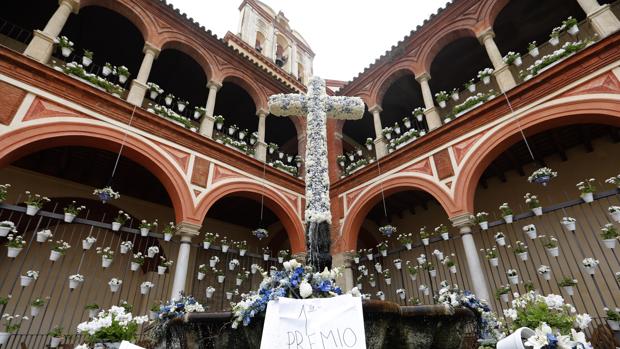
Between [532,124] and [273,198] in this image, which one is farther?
[273,198]

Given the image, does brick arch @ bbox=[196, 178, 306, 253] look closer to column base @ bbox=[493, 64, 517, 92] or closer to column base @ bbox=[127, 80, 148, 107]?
column base @ bbox=[127, 80, 148, 107]

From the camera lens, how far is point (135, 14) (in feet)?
26.6

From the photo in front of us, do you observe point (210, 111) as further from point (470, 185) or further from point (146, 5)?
point (470, 185)

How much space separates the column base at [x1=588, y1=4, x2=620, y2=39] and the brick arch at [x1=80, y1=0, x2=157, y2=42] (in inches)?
387

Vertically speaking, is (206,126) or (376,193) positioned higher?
(206,126)

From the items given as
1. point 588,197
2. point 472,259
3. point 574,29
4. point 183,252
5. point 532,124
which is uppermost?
point 574,29

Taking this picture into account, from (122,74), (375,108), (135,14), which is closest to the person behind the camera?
(122,74)

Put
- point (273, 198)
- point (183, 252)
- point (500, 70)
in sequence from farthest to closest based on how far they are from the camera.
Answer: point (273, 198), point (500, 70), point (183, 252)

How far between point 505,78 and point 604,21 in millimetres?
1827

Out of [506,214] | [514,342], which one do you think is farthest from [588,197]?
[514,342]

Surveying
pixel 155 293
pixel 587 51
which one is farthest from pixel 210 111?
pixel 587 51

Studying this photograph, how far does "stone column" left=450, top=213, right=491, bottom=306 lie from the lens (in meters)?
6.37

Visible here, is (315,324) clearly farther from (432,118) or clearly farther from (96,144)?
(432,118)

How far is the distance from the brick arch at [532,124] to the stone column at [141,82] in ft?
24.6
